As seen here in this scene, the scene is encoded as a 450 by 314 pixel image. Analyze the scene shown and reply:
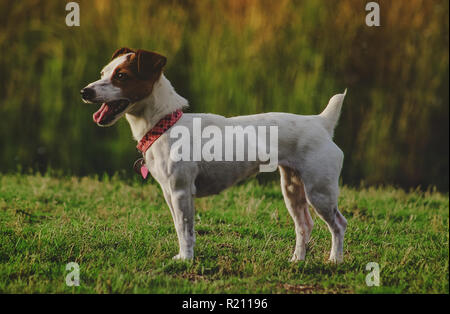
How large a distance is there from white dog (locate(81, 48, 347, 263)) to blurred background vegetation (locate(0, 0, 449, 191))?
4.01 metres

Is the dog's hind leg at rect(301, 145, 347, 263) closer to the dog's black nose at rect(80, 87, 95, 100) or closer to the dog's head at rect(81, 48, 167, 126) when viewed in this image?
the dog's head at rect(81, 48, 167, 126)

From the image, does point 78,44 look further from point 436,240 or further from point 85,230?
point 436,240

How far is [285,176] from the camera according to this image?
4.58 metres

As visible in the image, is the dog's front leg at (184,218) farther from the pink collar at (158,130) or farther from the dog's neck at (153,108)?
the dog's neck at (153,108)

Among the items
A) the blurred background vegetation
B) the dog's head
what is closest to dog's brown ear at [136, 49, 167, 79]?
the dog's head

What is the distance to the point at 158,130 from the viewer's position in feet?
13.7

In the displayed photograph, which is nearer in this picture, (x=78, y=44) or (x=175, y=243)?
(x=175, y=243)

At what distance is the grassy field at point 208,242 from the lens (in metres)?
3.94

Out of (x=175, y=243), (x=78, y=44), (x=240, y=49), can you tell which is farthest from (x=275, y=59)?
(x=175, y=243)

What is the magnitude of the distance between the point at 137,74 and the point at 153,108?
0.96 feet

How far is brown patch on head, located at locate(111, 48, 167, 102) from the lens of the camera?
4.05 meters

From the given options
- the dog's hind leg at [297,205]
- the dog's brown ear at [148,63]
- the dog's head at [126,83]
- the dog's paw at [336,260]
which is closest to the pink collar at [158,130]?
the dog's head at [126,83]
